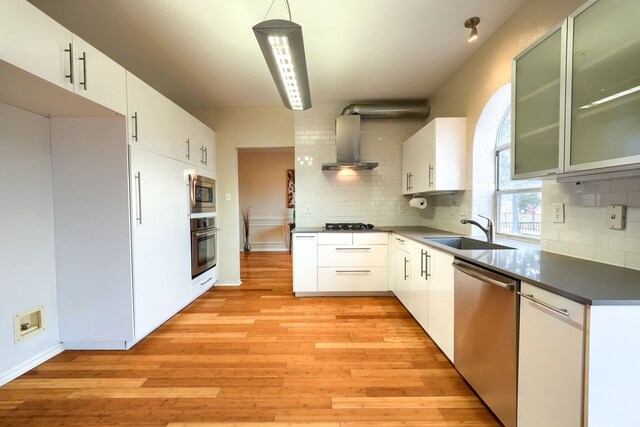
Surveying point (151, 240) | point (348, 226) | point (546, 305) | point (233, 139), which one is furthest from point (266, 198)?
point (546, 305)

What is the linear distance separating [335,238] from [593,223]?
221cm

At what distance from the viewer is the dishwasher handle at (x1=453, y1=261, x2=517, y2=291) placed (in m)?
1.21

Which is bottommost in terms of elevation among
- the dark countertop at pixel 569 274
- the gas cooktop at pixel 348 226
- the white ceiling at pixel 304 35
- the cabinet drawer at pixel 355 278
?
the cabinet drawer at pixel 355 278

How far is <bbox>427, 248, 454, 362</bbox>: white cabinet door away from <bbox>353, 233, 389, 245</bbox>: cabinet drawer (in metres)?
1.05

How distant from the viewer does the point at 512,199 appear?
2279 millimetres

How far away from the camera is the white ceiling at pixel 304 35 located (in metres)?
1.88

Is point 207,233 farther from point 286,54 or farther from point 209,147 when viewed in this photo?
point 286,54

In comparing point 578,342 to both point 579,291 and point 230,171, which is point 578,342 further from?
point 230,171

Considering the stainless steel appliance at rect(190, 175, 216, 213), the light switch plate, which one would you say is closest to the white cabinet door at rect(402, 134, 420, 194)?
the light switch plate

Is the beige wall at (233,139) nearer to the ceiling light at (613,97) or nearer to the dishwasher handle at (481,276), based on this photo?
the dishwasher handle at (481,276)

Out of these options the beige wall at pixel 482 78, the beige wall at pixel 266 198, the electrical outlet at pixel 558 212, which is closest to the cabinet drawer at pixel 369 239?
the beige wall at pixel 482 78

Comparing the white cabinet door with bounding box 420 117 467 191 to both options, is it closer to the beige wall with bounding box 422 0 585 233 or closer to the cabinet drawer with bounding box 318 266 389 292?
the beige wall with bounding box 422 0 585 233

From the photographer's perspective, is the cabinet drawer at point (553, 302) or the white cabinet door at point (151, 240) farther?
the white cabinet door at point (151, 240)

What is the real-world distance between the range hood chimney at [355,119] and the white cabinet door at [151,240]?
189 cm
